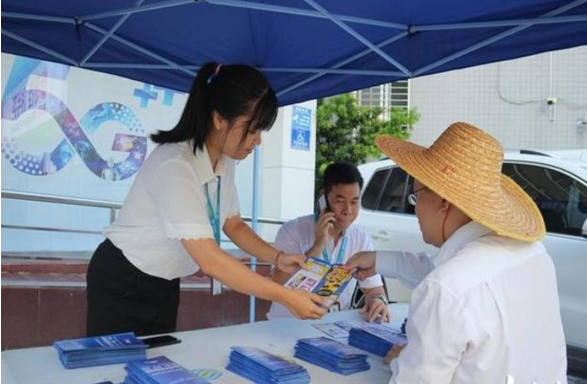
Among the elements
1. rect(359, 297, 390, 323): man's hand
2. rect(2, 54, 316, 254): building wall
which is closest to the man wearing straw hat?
rect(359, 297, 390, 323): man's hand

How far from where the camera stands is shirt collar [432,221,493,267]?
4.36 ft

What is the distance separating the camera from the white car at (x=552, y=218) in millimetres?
3812

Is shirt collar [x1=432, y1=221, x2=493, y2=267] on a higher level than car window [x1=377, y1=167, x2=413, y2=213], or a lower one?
lower

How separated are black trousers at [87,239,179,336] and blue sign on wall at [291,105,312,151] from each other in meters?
4.98

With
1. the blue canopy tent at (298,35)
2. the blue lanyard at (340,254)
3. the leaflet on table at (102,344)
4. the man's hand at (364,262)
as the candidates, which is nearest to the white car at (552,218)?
the blue canopy tent at (298,35)

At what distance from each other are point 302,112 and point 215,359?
18.6 ft

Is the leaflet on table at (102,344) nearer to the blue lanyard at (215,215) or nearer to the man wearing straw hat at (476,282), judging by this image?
the blue lanyard at (215,215)

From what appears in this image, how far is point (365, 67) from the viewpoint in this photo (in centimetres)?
323

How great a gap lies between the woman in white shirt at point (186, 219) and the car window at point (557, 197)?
268cm

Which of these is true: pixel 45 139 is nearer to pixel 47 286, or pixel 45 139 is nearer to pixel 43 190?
pixel 43 190

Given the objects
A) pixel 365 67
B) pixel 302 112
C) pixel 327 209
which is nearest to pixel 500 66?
pixel 302 112

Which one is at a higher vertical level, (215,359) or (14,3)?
(14,3)

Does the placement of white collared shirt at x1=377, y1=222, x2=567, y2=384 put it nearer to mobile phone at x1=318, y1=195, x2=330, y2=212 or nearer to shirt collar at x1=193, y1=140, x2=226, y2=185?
shirt collar at x1=193, y1=140, x2=226, y2=185

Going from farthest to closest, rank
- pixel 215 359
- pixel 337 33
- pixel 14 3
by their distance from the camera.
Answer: pixel 337 33 → pixel 14 3 → pixel 215 359
